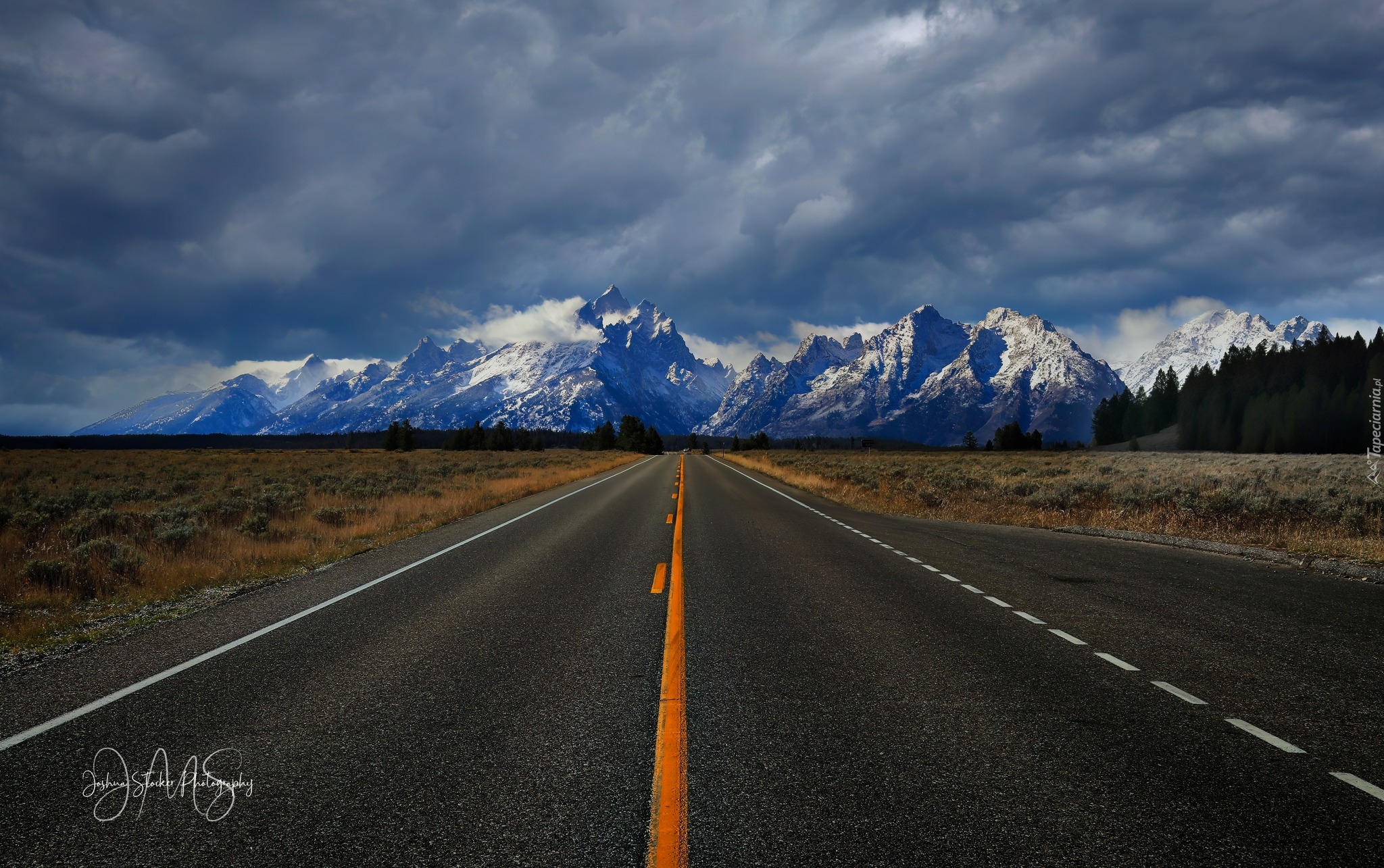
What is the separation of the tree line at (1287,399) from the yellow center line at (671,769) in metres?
92.0

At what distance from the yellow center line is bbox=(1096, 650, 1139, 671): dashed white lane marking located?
3.84 meters

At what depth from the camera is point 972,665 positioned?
552 cm

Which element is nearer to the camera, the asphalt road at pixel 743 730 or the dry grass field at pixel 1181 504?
the asphalt road at pixel 743 730

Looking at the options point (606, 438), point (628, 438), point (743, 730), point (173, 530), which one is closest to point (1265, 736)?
point (743, 730)

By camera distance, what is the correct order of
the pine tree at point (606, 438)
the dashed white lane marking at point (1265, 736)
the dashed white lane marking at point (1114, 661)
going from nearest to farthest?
the dashed white lane marking at point (1265, 736), the dashed white lane marking at point (1114, 661), the pine tree at point (606, 438)

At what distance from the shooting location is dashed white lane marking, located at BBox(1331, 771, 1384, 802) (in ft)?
11.2

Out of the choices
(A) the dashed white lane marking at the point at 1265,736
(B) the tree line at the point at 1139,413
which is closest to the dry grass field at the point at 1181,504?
(A) the dashed white lane marking at the point at 1265,736

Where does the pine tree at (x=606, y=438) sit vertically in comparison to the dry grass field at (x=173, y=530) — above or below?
above

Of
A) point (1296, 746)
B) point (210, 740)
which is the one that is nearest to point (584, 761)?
point (210, 740)

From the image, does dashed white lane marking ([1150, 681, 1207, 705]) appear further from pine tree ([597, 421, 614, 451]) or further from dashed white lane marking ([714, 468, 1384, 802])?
pine tree ([597, 421, 614, 451])

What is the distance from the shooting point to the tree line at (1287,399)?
71.1 meters

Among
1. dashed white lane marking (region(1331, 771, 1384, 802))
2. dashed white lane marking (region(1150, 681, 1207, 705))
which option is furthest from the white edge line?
dashed white lane marking (region(1150, 681, 1207, 705))
